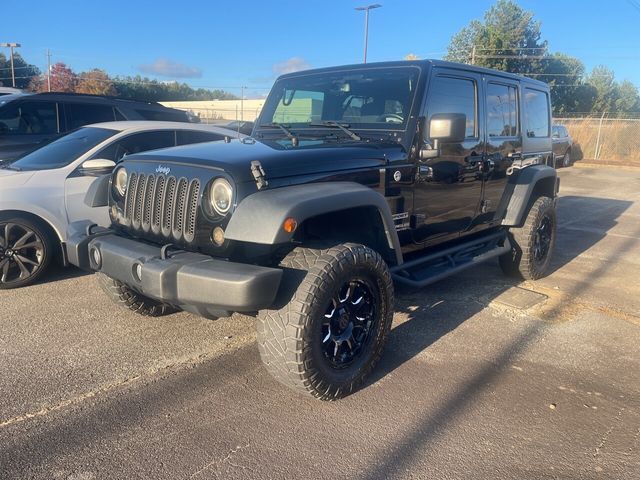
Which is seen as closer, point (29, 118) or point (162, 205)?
point (162, 205)

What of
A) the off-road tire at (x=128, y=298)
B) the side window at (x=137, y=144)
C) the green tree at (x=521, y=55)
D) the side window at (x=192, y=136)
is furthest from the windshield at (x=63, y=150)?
the green tree at (x=521, y=55)

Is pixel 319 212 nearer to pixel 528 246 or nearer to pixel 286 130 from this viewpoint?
pixel 286 130

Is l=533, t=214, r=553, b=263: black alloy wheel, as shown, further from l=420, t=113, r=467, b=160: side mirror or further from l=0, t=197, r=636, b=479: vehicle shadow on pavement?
l=420, t=113, r=467, b=160: side mirror

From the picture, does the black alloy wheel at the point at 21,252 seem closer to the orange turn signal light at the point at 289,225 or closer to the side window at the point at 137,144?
the side window at the point at 137,144

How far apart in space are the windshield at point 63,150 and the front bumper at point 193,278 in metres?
2.76

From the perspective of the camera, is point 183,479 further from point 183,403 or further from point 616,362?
point 616,362

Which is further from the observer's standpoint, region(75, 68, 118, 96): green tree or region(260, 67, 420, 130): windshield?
region(75, 68, 118, 96): green tree

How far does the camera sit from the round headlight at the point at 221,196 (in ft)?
9.65

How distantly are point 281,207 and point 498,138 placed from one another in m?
3.06

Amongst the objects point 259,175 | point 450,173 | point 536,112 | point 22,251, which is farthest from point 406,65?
point 22,251

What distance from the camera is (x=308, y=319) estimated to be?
2.84m

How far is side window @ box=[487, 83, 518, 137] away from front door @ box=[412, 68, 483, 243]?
0.79 ft

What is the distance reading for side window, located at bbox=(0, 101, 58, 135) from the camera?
7.20 metres

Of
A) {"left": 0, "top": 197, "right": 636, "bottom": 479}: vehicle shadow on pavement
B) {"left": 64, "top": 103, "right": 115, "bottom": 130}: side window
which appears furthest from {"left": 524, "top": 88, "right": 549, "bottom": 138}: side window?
{"left": 64, "top": 103, "right": 115, "bottom": 130}: side window
